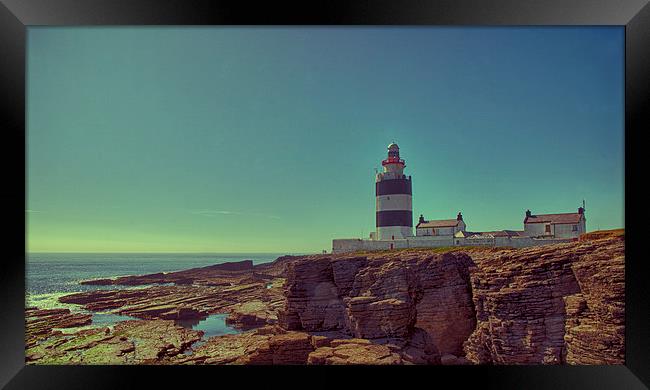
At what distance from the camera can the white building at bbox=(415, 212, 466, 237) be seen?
15273mm

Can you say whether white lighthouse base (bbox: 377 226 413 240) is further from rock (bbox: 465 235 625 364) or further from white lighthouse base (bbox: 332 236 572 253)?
rock (bbox: 465 235 625 364)

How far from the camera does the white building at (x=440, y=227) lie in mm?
15273

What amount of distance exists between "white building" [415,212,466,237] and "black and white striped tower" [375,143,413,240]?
1.07m

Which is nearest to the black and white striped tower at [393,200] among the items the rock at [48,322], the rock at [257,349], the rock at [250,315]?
the rock at [250,315]

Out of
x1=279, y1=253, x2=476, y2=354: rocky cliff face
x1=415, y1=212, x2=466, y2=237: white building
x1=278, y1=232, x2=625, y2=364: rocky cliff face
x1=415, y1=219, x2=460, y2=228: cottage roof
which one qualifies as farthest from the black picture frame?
x1=415, y1=219, x2=460, y2=228: cottage roof

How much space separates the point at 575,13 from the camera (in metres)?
2.71

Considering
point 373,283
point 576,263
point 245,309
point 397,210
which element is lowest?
point 245,309

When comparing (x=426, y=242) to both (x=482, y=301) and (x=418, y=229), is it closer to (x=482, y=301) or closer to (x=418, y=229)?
(x=418, y=229)

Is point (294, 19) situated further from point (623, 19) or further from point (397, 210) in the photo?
point (397, 210)

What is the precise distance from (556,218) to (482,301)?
24.6ft

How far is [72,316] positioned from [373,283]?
1235 cm

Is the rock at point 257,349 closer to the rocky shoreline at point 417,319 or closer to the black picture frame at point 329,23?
the rocky shoreline at point 417,319

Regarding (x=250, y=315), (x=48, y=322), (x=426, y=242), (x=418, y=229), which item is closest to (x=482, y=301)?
(x=426, y=242)

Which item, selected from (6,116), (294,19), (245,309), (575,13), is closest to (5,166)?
(6,116)
